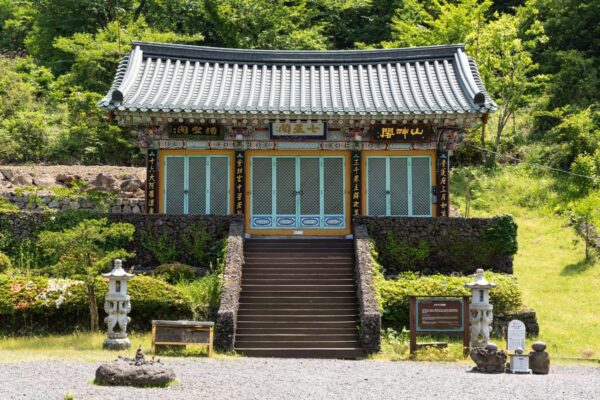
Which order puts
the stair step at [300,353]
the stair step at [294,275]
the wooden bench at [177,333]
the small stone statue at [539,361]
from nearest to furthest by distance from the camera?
1. the small stone statue at [539,361]
2. the wooden bench at [177,333]
3. the stair step at [300,353]
4. the stair step at [294,275]

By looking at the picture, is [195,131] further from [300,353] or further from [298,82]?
[300,353]

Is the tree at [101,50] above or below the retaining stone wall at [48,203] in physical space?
above

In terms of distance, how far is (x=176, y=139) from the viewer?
26500 mm

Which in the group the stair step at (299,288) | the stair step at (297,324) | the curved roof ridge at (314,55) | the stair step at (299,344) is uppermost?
the curved roof ridge at (314,55)

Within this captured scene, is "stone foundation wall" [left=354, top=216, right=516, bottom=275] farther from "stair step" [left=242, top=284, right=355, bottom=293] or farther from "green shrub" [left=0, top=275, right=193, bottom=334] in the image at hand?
"green shrub" [left=0, top=275, right=193, bottom=334]

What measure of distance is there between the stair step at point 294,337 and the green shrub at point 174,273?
3411 millimetres

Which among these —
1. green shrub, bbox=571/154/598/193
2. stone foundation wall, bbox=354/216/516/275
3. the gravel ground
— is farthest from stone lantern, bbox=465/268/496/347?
green shrub, bbox=571/154/598/193

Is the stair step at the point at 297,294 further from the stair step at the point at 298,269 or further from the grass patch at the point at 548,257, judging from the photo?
the grass patch at the point at 548,257

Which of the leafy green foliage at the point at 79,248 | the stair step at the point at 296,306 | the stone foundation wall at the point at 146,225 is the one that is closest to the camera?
the leafy green foliage at the point at 79,248

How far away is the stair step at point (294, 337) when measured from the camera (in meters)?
20.1

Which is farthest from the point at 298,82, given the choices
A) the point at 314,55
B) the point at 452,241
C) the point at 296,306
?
the point at 296,306

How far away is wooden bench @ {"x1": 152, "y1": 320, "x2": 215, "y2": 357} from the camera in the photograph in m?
18.4

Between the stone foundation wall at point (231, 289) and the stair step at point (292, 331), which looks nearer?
the stone foundation wall at point (231, 289)

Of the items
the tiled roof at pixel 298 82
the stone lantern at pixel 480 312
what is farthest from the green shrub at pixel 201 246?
the stone lantern at pixel 480 312
